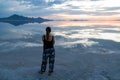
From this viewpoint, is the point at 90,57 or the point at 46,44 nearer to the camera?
the point at 46,44

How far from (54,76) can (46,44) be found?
158 centimetres

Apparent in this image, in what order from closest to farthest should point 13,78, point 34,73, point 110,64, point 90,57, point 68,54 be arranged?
1. point 13,78
2. point 34,73
3. point 110,64
4. point 90,57
5. point 68,54

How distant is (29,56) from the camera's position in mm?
17906

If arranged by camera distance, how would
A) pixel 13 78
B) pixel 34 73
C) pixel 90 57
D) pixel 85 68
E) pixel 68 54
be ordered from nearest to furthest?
1. pixel 13 78
2. pixel 34 73
3. pixel 85 68
4. pixel 90 57
5. pixel 68 54

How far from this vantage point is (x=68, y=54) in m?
18.8

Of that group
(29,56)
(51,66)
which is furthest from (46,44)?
(29,56)

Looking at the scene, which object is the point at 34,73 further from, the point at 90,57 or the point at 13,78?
the point at 90,57

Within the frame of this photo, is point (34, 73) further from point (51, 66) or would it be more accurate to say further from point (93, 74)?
point (93, 74)

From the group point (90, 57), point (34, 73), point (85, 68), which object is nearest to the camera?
point (34, 73)

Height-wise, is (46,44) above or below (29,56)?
above

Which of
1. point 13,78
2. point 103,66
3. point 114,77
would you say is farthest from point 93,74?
point 13,78

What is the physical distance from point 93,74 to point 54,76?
1962 millimetres

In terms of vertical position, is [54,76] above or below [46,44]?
below

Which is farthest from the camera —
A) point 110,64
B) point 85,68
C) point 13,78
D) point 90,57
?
point 90,57
